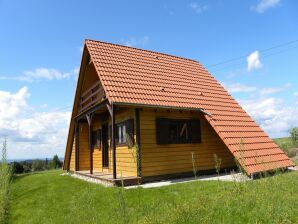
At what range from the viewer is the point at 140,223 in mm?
5320

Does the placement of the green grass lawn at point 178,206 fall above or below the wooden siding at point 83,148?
below

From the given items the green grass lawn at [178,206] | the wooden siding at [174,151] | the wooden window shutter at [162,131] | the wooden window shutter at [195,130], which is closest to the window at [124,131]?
the wooden siding at [174,151]

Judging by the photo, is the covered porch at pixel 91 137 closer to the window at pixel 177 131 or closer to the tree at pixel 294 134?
the window at pixel 177 131

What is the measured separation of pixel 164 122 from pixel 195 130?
171 centimetres

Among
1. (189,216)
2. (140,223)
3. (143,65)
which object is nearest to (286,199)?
(189,216)

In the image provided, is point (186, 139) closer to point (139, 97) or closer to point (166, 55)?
point (139, 97)

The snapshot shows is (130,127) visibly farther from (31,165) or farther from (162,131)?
(31,165)

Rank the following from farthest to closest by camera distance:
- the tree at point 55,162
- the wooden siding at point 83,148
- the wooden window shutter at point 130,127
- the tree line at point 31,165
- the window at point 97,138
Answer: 1. the tree at point 55,162
2. the tree line at point 31,165
3. the wooden siding at point 83,148
4. the window at point 97,138
5. the wooden window shutter at point 130,127

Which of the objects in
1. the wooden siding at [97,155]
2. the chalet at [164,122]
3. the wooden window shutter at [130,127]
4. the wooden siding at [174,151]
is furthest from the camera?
the wooden siding at [97,155]

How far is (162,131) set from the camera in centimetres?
1227

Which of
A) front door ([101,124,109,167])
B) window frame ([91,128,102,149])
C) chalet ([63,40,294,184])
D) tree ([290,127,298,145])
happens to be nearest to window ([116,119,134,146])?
chalet ([63,40,294,184])

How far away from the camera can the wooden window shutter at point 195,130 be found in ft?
43.0

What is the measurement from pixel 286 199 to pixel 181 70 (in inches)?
450

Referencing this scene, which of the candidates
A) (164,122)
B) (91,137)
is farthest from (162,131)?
(91,137)
